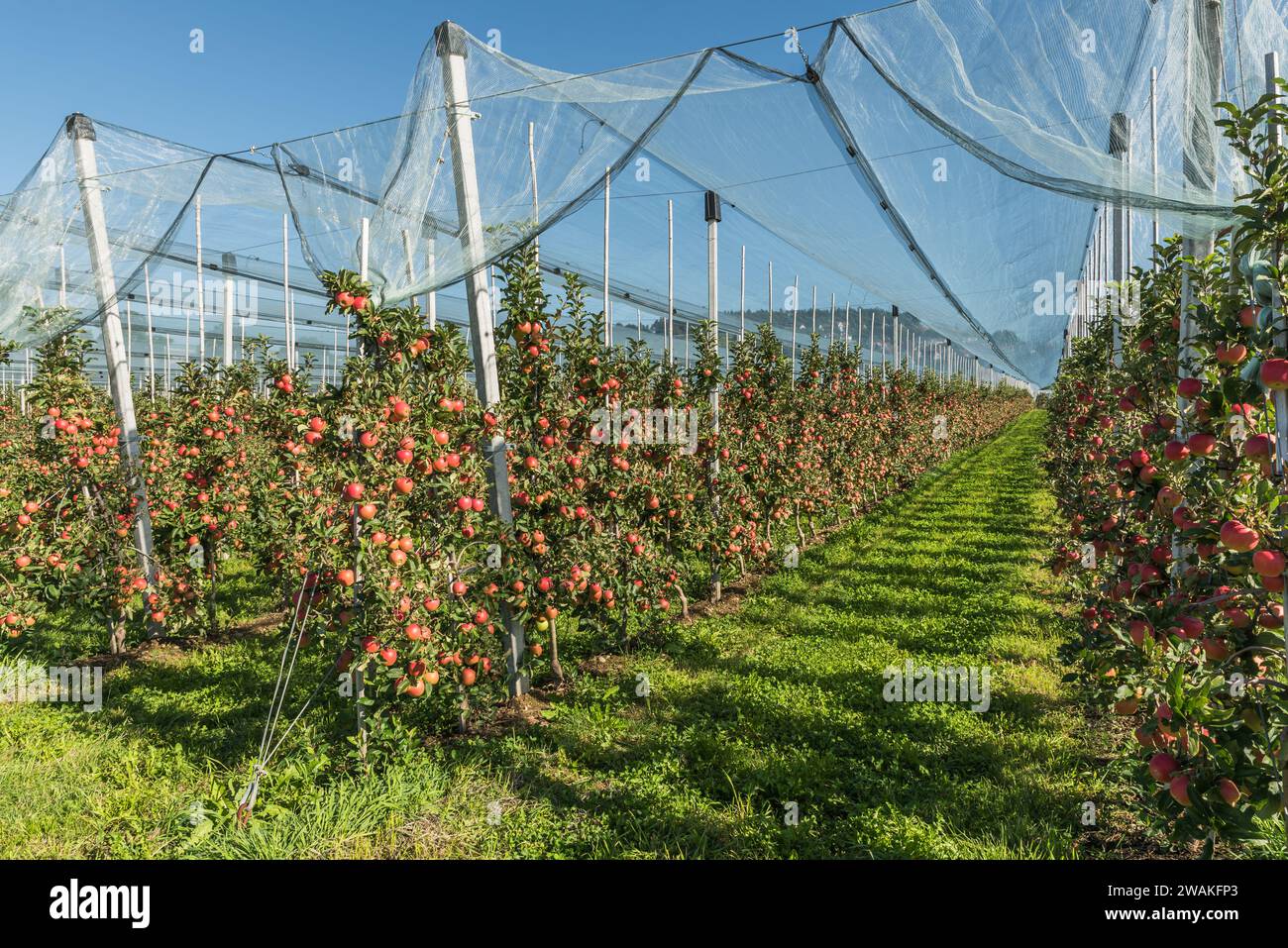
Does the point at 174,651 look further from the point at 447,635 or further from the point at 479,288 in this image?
the point at 479,288

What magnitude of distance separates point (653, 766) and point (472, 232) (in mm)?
2944

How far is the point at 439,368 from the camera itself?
3707 millimetres

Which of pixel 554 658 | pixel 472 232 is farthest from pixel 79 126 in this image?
pixel 554 658

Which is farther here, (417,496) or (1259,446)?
(417,496)

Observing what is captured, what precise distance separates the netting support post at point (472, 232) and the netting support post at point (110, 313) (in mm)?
2978

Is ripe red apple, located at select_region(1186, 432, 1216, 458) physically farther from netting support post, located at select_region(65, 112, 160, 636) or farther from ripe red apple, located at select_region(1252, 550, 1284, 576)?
netting support post, located at select_region(65, 112, 160, 636)

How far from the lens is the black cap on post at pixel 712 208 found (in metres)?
6.63

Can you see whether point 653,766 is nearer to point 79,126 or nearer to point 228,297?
point 79,126

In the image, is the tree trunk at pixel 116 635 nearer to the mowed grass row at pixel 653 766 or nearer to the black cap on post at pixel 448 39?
the mowed grass row at pixel 653 766

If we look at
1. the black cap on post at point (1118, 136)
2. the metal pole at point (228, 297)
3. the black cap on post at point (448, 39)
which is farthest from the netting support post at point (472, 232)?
the metal pole at point (228, 297)

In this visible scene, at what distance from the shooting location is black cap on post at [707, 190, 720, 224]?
6.63 m

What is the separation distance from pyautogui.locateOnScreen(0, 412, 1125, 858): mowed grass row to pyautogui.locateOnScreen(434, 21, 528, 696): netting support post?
108 centimetres

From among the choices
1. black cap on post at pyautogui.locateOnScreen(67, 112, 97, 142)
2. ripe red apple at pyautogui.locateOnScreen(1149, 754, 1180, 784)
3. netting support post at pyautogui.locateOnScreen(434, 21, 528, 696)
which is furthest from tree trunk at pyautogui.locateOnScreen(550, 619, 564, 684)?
black cap on post at pyautogui.locateOnScreen(67, 112, 97, 142)

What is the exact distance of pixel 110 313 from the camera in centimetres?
545
